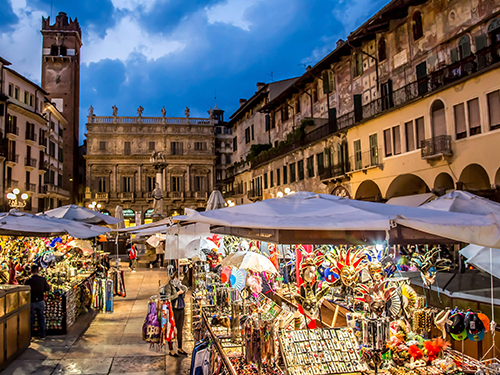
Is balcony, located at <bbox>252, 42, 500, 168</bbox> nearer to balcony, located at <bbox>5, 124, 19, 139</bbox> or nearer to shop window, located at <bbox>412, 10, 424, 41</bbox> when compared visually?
shop window, located at <bbox>412, 10, 424, 41</bbox>

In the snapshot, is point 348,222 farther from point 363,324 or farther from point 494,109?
point 494,109

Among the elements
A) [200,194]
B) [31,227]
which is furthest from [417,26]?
[200,194]

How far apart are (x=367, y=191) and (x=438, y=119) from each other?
7.22m

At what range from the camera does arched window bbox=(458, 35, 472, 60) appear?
52.9ft

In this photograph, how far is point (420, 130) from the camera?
17.8 m

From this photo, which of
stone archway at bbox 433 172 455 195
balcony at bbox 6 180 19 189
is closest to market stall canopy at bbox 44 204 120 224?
stone archway at bbox 433 172 455 195

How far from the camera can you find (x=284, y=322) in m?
5.18

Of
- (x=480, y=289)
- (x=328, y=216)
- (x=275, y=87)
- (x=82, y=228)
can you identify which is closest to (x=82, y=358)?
(x=82, y=228)

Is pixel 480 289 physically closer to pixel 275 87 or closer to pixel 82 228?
pixel 82 228

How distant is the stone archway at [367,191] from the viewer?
22609 mm

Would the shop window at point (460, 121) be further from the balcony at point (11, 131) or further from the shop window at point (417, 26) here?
the balcony at point (11, 131)

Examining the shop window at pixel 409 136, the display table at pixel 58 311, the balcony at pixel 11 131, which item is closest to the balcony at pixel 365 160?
the shop window at pixel 409 136

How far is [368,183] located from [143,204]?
35.2 meters

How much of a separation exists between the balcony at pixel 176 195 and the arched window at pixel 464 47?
40.2 meters
